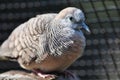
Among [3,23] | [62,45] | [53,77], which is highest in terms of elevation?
[3,23]

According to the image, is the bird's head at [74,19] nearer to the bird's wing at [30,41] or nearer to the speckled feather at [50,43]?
the speckled feather at [50,43]

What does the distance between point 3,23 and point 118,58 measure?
992 mm

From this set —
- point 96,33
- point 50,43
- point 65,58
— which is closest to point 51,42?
point 50,43

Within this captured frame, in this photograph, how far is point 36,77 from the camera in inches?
103

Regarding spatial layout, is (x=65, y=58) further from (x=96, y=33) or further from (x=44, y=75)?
(x=96, y=33)

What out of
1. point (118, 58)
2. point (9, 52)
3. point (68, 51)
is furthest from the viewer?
point (118, 58)

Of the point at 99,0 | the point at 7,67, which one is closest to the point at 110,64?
the point at 99,0

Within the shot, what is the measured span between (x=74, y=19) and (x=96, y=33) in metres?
1.42

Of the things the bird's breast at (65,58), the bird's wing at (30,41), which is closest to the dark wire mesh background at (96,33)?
the bird's wing at (30,41)

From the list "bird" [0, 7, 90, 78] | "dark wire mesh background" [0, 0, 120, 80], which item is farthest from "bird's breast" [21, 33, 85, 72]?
"dark wire mesh background" [0, 0, 120, 80]

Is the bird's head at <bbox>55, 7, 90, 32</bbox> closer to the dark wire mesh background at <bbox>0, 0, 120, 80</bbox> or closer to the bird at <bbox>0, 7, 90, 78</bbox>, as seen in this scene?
the bird at <bbox>0, 7, 90, 78</bbox>

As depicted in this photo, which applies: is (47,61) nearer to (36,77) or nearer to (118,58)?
(36,77)

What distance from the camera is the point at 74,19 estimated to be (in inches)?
97.3

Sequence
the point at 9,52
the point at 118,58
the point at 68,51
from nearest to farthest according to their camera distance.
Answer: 1. the point at 68,51
2. the point at 9,52
3. the point at 118,58
